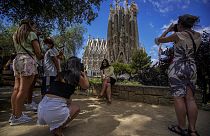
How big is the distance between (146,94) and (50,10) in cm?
499

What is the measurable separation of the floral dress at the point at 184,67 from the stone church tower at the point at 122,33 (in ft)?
268

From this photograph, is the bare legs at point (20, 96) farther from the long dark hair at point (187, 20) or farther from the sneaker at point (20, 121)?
the long dark hair at point (187, 20)

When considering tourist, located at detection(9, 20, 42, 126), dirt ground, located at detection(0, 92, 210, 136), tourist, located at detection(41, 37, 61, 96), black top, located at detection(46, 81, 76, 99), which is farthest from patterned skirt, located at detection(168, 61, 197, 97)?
tourist, located at detection(41, 37, 61, 96)

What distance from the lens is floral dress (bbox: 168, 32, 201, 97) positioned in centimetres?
310

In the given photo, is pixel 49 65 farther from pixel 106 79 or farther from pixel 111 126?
pixel 106 79

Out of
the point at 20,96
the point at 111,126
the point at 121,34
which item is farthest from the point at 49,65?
the point at 121,34

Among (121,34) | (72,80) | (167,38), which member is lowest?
(72,80)

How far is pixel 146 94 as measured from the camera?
6320mm

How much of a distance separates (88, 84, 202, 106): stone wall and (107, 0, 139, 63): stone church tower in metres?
78.0

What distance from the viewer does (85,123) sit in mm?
3670

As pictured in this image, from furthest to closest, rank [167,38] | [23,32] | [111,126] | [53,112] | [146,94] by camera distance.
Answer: [146,94], [23,32], [111,126], [167,38], [53,112]

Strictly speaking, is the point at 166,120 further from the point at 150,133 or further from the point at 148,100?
the point at 148,100

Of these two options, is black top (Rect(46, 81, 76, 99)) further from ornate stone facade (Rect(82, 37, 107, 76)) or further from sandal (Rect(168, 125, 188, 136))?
ornate stone facade (Rect(82, 37, 107, 76))

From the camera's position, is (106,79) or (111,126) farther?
(106,79)
